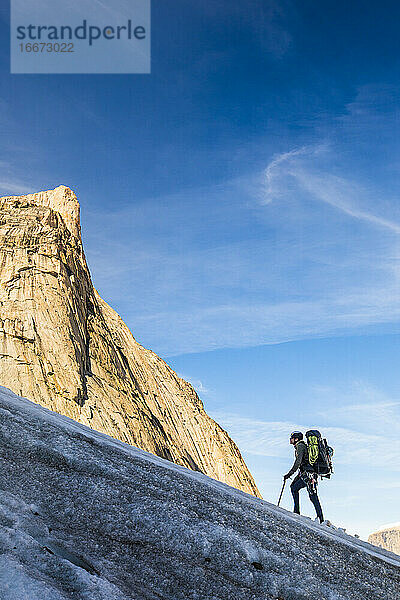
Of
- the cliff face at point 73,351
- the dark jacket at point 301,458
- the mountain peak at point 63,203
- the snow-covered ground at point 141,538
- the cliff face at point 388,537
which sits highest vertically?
the mountain peak at point 63,203

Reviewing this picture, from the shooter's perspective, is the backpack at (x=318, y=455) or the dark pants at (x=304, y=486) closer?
the dark pants at (x=304, y=486)

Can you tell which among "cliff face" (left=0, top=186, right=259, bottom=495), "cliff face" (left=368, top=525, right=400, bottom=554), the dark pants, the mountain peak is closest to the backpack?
the dark pants

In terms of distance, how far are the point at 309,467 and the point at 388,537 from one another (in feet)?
647

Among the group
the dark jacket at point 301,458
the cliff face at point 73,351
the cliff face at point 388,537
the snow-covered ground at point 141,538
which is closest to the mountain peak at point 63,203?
the cliff face at point 73,351

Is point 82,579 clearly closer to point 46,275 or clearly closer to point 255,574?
point 255,574

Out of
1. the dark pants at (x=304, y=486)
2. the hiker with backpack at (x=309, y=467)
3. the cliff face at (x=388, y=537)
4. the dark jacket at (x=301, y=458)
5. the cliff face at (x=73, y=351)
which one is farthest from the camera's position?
the cliff face at (x=388, y=537)

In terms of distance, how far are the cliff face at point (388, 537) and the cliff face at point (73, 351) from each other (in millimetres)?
137212

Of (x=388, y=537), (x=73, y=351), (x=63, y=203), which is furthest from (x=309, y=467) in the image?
(x=388, y=537)

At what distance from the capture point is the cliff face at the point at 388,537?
17812 cm

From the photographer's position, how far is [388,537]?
185 meters

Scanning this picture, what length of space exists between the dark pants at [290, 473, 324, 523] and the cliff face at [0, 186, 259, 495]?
109 feet

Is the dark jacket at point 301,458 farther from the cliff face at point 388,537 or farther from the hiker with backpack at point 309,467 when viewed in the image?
the cliff face at point 388,537

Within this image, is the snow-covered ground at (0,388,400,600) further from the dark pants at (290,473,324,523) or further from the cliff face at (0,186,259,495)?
the cliff face at (0,186,259,495)

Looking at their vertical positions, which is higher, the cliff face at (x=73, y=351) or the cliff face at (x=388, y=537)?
the cliff face at (x=73, y=351)
